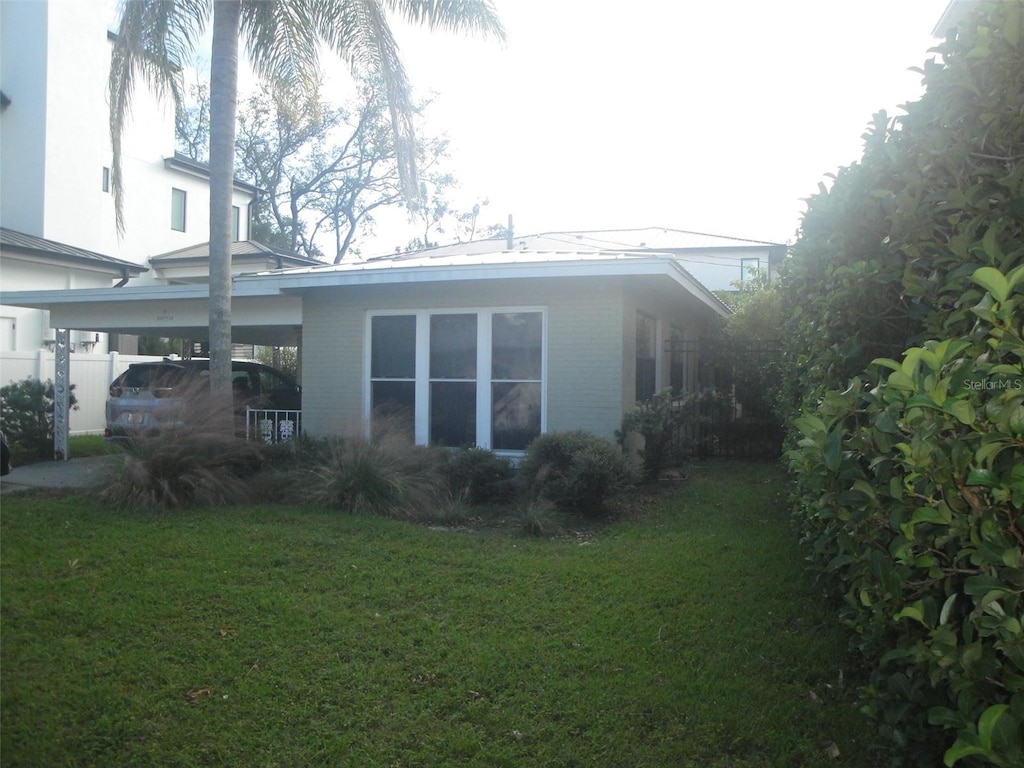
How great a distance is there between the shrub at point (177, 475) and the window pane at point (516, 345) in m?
3.68

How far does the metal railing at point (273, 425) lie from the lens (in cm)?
1150

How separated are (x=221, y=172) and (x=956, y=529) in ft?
33.4

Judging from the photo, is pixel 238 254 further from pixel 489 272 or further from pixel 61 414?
pixel 489 272

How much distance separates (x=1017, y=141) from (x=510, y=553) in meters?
4.89

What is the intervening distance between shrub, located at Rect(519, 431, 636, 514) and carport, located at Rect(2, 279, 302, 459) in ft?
16.2

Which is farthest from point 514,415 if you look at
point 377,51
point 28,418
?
point 28,418

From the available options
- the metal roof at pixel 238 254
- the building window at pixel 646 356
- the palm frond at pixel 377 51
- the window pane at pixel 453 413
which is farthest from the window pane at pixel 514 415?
the metal roof at pixel 238 254

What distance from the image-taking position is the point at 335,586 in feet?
19.6

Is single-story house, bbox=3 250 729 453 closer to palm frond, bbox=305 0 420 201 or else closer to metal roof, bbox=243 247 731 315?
metal roof, bbox=243 247 731 315

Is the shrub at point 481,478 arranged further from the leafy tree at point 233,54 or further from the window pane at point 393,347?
the leafy tree at point 233,54

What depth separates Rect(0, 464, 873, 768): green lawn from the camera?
398 centimetres

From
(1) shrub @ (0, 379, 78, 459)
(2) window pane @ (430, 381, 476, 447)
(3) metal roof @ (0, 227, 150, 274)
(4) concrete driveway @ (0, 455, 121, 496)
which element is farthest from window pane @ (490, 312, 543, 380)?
(3) metal roof @ (0, 227, 150, 274)

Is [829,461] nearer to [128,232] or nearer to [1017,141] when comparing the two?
[1017,141]

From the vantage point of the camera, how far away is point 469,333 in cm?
1130
